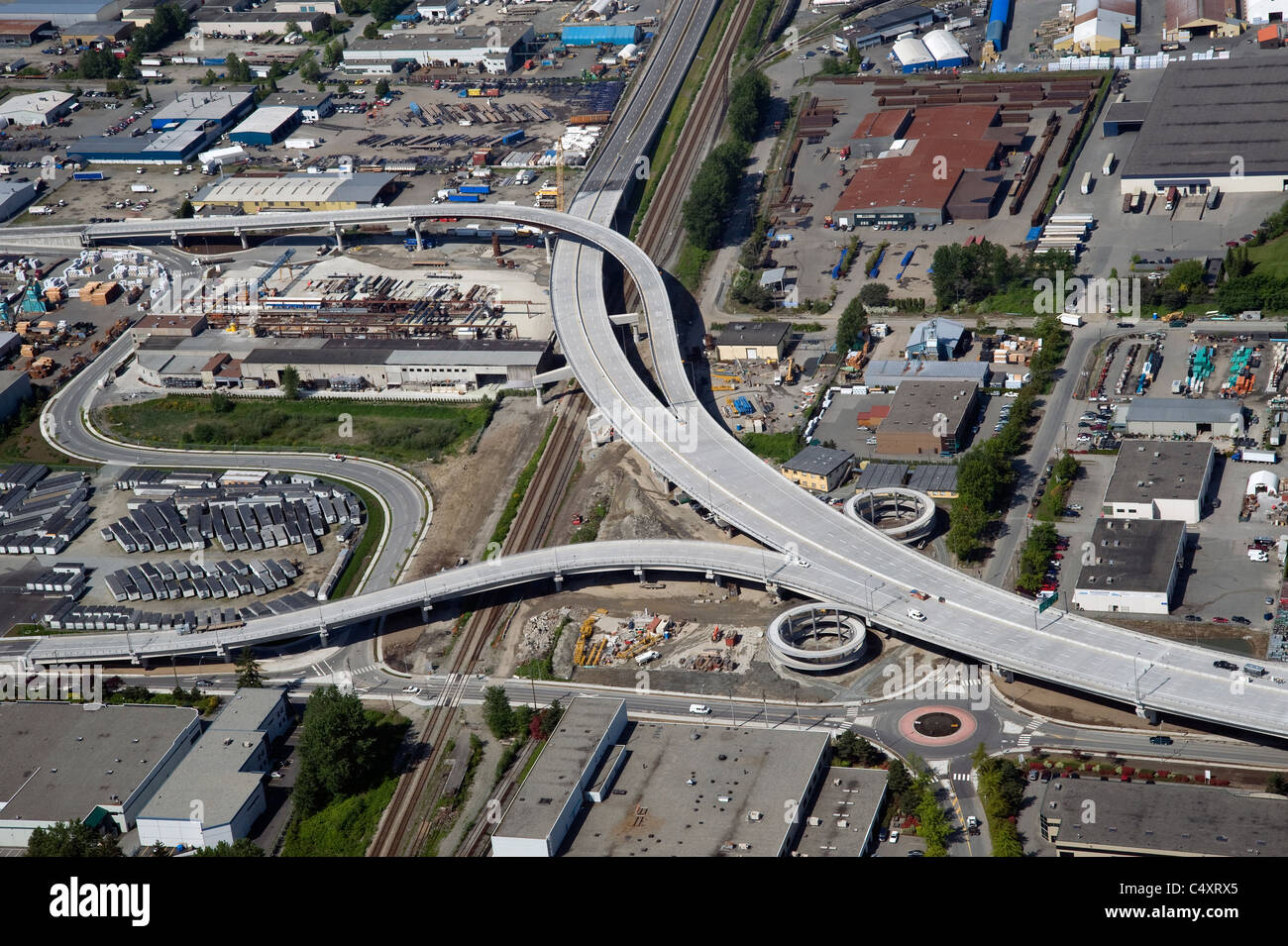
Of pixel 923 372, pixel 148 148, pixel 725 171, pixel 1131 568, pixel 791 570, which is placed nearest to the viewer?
pixel 1131 568

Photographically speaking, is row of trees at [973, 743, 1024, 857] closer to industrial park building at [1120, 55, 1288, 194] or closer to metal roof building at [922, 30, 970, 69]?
industrial park building at [1120, 55, 1288, 194]

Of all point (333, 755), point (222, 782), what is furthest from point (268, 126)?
point (333, 755)

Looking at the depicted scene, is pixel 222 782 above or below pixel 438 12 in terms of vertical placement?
above

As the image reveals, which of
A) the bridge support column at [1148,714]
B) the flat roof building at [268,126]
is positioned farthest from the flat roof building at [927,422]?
the flat roof building at [268,126]

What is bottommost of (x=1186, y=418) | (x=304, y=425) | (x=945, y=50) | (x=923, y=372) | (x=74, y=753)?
(x=304, y=425)

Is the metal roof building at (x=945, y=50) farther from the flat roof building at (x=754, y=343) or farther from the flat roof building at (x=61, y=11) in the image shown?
the flat roof building at (x=61, y=11)

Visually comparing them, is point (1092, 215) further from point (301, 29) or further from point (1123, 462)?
point (301, 29)

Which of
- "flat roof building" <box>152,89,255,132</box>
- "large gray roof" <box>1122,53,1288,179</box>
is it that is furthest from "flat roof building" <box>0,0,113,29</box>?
"large gray roof" <box>1122,53,1288,179</box>

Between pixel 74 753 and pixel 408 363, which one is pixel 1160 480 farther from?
pixel 74 753
